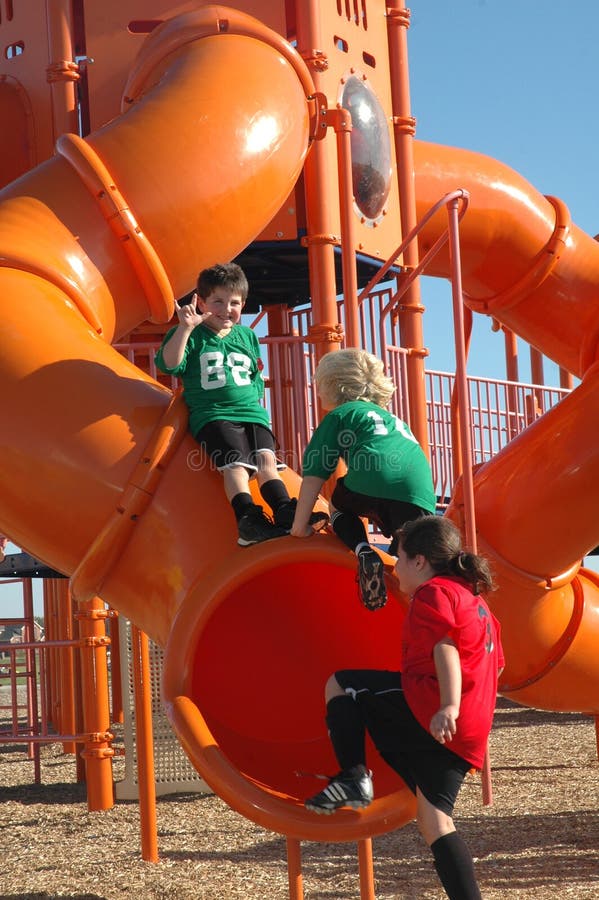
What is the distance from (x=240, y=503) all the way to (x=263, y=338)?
2.77 meters

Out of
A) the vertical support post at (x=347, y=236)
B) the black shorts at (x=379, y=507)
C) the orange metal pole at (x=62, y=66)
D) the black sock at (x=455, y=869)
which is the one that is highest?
the orange metal pole at (x=62, y=66)

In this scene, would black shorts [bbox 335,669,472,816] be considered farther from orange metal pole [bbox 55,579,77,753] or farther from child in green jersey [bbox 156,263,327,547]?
orange metal pole [bbox 55,579,77,753]

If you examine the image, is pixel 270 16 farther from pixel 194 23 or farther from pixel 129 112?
pixel 129 112

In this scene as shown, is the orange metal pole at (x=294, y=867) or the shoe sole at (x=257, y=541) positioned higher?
the shoe sole at (x=257, y=541)

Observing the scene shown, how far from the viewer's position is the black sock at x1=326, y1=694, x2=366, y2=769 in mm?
3990

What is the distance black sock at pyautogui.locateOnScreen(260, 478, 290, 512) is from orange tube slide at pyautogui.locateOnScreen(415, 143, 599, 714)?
3078 mm

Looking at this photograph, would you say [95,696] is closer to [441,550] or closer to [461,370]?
[461,370]

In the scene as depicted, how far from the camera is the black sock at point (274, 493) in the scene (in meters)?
4.43

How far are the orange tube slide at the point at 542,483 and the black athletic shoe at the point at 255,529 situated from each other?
329cm

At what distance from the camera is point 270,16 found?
7168 millimetres

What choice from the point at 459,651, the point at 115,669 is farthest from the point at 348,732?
the point at 115,669

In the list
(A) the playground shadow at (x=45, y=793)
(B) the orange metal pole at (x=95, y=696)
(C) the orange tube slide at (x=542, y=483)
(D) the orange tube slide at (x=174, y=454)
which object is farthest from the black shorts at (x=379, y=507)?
(A) the playground shadow at (x=45, y=793)

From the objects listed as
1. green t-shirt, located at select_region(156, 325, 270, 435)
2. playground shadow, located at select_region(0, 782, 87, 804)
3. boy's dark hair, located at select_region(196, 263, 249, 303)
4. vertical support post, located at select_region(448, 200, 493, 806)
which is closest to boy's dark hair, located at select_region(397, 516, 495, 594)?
green t-shirt, located at select_region(156, 325, 270, 435)

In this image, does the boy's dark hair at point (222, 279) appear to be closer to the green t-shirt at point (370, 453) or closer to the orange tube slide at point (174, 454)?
the orange tube slide at point (174, 454)
